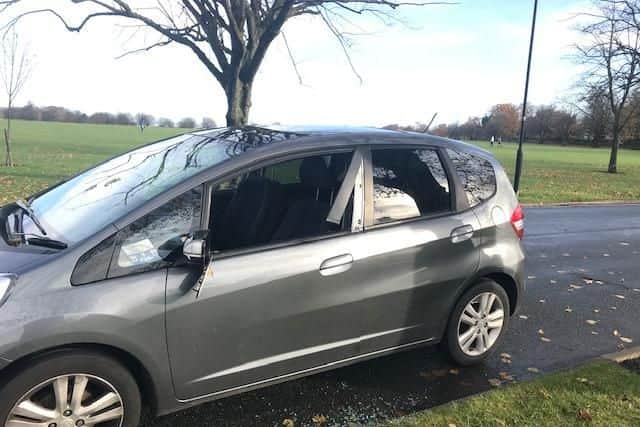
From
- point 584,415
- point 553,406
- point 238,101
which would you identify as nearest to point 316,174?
point 553,406

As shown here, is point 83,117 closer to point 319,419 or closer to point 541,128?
point 541,128

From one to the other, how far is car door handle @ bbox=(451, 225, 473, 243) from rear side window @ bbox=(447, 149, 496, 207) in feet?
0.63

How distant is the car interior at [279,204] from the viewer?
287 cm

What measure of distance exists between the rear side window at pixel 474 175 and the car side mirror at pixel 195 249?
6.43 feet

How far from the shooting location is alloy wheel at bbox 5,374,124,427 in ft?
7.63

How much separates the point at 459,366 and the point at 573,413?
2.90 feet

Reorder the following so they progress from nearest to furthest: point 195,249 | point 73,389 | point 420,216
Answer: point 73,389 → point 195,249 → point 420,216

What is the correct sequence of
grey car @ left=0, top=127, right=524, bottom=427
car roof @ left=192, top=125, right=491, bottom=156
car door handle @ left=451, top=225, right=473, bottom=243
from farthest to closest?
1. car door handle @ left=451, top=225, right=473, bottom=243
2. car roof @ left=192, top=125, right=491, bottom=156
3. grey car @ left=0, top=127, right=524, bottom=427

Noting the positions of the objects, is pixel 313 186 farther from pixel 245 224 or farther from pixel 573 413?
pixel 573 413

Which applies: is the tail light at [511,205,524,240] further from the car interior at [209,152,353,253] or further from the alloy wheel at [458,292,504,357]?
the car interior at [209,152,353,253]

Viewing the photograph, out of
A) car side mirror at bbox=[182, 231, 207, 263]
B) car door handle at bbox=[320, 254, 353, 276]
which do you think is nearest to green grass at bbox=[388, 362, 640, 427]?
car door handle at bbox=[320, 254, 353, 276]

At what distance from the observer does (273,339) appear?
2.88 metres

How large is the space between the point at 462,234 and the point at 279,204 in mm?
1285

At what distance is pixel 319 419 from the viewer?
309 cm
